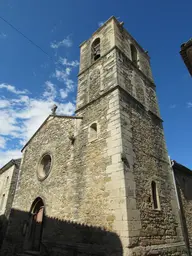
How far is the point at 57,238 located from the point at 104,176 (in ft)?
9.39

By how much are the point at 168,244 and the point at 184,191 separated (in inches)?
159

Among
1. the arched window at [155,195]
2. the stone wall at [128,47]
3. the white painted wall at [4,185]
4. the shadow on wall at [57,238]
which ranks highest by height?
the stone wall at [128,47]

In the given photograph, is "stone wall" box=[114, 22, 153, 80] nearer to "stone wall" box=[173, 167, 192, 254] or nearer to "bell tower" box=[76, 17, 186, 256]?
"bell tower" box=[76, 17, 186, 256]

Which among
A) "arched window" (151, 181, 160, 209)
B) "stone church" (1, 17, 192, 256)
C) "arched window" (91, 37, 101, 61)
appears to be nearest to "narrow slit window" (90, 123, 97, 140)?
"stone church" (1, 17, 192, 256)

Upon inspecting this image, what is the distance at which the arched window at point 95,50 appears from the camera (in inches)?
413

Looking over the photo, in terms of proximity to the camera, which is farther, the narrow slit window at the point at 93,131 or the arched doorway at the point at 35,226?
the arched doorway at the point at 35,226

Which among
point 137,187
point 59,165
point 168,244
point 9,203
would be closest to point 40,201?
point 59,165

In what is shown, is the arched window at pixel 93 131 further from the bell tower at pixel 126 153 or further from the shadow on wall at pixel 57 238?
the shadow on wall at pixel 57 238

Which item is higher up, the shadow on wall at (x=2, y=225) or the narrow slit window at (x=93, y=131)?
the narrow slit window at (x=93, y=131)

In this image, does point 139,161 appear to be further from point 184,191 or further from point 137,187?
point 184,191

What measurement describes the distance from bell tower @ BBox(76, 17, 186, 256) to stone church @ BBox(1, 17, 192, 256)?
0.09 feet

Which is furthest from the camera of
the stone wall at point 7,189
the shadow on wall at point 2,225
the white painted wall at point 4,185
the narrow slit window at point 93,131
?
the white painted wall at point 4,185

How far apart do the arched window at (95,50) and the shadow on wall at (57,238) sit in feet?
26.8

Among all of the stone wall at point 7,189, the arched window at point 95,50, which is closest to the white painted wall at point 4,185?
the stone wall at point 7,189
